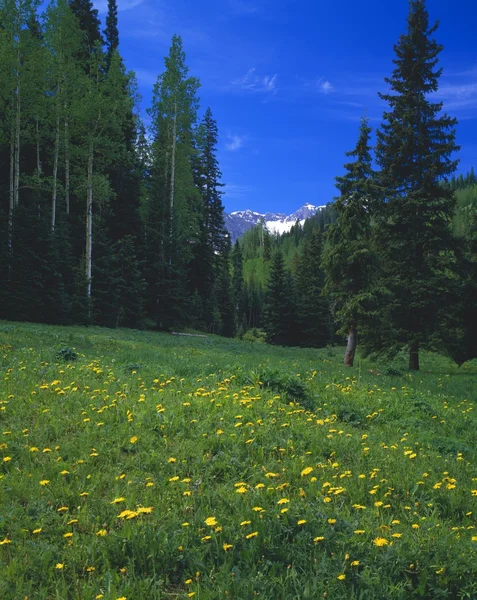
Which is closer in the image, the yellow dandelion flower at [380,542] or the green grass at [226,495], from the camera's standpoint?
the green grass at [226,495]

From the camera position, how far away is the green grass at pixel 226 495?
130 inches

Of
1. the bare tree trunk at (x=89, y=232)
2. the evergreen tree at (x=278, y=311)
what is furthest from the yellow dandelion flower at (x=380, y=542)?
the evergreen tree at (x=278, y=311)

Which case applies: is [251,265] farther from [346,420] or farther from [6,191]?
[346,420]

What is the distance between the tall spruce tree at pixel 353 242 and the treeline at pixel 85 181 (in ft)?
57.5

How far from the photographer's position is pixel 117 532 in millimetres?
3832

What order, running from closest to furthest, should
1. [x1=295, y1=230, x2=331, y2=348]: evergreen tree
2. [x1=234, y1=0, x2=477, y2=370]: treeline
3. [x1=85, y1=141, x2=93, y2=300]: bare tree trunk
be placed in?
[x1=234, y1=0, x2=477, y2=370]: treeline → [x1=85, y1=141, x2=93, y2=300]: bare tree trunk → [x1=295, y1=230, x2=331, y2=348]: evergreen tree

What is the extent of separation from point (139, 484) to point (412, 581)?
113 inches

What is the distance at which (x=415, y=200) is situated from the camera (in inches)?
808

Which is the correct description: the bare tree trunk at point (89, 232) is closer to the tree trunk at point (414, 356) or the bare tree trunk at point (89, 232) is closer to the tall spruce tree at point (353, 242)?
the tall spruce tree at point (353, 242)

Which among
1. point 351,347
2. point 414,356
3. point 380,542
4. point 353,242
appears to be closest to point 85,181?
point 353,242

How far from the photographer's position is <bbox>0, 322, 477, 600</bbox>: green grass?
10.9 ft

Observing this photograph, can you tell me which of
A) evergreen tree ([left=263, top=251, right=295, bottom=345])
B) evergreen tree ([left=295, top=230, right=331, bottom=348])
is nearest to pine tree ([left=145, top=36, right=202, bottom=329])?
evergreen tree ([left=263, top=251, right=295, bottom=345])

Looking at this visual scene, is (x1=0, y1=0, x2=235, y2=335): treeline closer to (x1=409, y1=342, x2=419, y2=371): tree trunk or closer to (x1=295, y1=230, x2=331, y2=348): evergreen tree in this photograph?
(x1=295, y1=230, x2=331, y2=348): evergreen tree

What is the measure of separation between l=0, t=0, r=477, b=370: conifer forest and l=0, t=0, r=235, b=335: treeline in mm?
123
